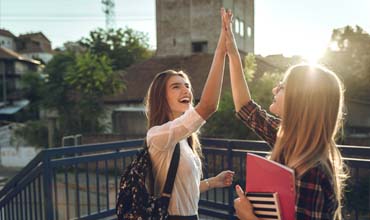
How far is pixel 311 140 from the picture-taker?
4.44ft

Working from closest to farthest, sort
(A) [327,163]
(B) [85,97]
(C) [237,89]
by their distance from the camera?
1. (A) [327,163]
2. (C) [237,89]
3. (B) [85,97]

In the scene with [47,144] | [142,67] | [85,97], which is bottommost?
[47,144]

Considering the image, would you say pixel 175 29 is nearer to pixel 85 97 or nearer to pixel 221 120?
pixel 85 97

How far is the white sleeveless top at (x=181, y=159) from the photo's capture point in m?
1.89

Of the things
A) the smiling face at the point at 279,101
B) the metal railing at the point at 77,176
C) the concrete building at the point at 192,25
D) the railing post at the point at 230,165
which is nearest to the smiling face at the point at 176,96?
the smiling face at the point at 279,101

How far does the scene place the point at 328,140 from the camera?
138 centimetres

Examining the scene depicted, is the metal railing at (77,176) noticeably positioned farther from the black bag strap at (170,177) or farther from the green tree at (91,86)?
the green tree at (91,86)

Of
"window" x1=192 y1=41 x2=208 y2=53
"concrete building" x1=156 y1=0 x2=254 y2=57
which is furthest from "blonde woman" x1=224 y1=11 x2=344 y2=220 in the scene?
"window" x1=192 y1=41 x2=208 y2=53

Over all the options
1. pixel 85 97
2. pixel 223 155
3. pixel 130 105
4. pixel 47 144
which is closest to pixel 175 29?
pixel 130 105

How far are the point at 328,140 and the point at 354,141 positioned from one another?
453 inches

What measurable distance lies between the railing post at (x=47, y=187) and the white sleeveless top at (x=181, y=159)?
5.80 feet

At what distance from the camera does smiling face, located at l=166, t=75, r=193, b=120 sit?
2.10 metres

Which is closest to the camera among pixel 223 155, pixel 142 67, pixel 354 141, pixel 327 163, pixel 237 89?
pixel 327 163

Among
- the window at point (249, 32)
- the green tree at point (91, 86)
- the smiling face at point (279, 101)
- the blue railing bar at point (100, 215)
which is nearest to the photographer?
the smiling face at point (279, 101)
